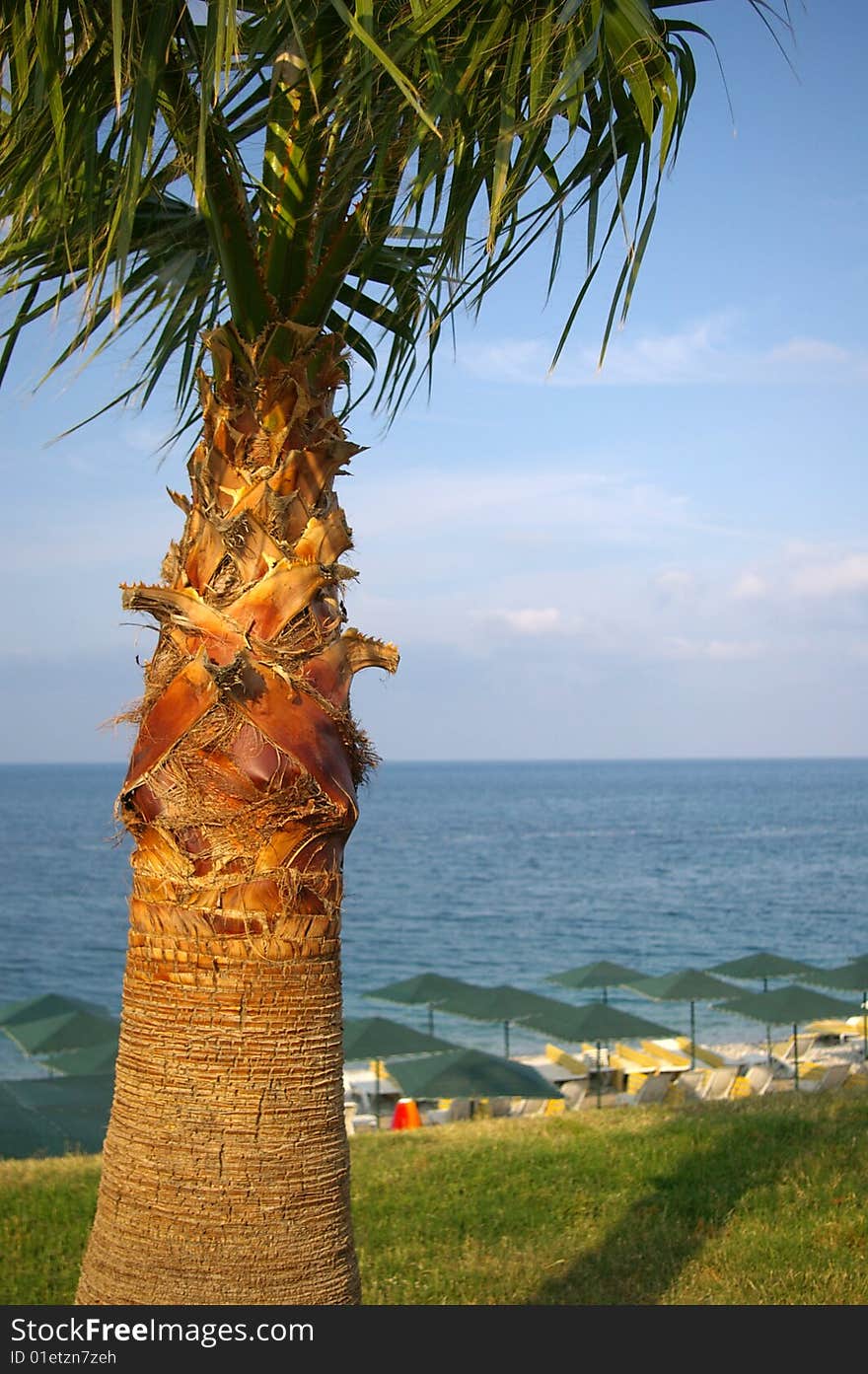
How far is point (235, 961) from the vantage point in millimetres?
3627

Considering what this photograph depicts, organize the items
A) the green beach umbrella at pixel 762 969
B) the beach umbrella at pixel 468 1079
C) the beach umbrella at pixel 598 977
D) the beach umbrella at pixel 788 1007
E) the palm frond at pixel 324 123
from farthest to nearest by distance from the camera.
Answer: the beach umbrella at pixel 598 977
the green beach umbrella at pixel 762 969
the beach umbrella at pixel 788 1007
the beach umbrella at pixel 468 1079
the palm frond at pixel 324 123

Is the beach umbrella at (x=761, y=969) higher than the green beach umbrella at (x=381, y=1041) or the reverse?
higher

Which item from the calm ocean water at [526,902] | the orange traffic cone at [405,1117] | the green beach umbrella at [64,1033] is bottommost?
the calm ocean water at [526,902]

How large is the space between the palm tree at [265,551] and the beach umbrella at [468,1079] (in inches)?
575

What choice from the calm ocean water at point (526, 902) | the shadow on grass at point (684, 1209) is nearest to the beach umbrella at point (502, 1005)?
the calm ocean water at point (526, 902)

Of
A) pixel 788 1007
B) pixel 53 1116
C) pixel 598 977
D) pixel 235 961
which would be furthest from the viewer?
pixel 598 977

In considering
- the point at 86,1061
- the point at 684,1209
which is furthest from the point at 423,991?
the point at 684,1209

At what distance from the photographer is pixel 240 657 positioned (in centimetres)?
363

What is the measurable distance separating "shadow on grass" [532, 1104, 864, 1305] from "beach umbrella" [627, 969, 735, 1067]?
13.6m

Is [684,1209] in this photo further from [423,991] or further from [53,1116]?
[423,991]

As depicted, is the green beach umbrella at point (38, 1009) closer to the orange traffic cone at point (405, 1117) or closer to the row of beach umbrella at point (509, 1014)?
the row of beach umbrella at point (509, 1014)

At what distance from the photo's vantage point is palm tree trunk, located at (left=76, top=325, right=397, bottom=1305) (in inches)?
142

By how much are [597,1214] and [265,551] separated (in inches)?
240

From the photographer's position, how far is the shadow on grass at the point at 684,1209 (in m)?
6.55
